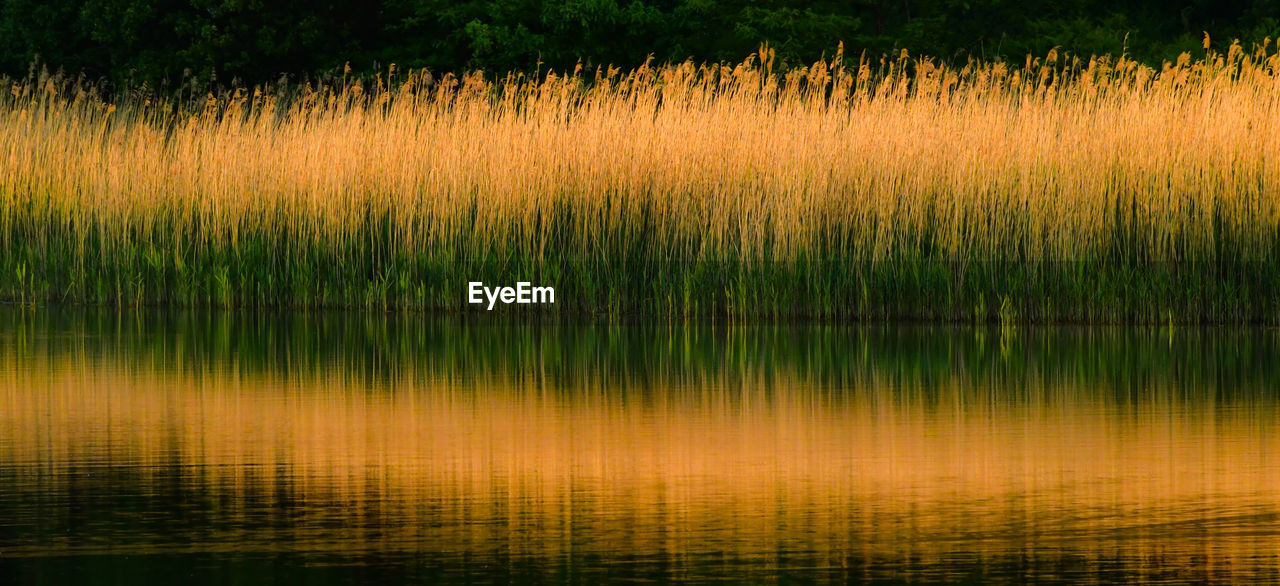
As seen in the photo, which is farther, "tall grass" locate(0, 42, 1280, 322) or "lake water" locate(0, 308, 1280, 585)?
"tall grass" locate(0, 42, 1280, 322)

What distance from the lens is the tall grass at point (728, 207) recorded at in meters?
15.5

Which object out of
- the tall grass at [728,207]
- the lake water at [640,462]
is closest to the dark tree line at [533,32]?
the tall grass at [728,207]

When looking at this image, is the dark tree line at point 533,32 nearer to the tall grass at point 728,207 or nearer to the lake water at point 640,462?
the tall grass at point 728,207

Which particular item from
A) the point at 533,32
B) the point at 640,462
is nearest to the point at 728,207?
the point at 640,462

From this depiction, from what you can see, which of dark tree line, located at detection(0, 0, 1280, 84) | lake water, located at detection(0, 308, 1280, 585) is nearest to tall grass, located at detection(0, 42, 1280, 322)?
lake water, located at detection(0, 308, 1280, 585)

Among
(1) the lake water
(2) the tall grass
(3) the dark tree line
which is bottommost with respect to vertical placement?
(1) the lake water

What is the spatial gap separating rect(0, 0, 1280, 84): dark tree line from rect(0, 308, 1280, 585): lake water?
692 inches

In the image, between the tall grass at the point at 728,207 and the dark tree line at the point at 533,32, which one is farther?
the dark tree line at the point at 533,32

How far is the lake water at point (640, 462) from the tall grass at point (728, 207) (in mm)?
2131

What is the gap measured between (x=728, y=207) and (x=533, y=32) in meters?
15.9

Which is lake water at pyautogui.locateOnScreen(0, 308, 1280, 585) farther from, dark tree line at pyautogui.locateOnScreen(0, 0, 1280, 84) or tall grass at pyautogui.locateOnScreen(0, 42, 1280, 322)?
dark tree line at pyautogui.locateOnScreen(0, 0, 1280, 84)

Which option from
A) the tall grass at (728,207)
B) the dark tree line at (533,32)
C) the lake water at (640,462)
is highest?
the dark tree line at (533,32)

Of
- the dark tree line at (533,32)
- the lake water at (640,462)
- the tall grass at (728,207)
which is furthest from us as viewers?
the dark tree line at (533,32)

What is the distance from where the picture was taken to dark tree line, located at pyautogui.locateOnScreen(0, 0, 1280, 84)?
30.7m
